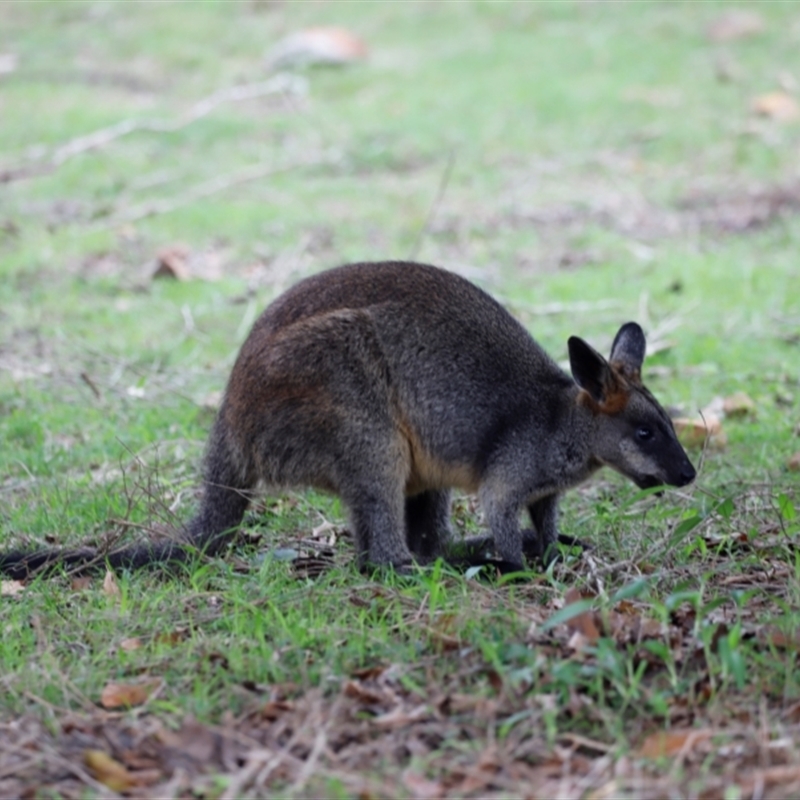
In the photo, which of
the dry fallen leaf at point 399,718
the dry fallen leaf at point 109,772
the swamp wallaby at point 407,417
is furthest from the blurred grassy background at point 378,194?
the dry fallen leaf at point 399,718

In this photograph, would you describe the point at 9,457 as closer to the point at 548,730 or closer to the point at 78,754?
the point at 78,754

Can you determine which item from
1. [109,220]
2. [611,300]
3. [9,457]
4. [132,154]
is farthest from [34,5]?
[9,457]

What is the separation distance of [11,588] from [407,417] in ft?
4.71

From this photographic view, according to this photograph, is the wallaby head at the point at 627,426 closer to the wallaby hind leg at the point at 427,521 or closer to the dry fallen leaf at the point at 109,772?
the wallaby hind leg at the point at 427,521

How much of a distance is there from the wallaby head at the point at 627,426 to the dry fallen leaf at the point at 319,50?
462 inches

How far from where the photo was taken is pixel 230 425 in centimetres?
473

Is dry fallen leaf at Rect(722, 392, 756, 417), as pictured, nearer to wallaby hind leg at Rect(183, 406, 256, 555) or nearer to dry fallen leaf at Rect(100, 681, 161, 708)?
wallaby hind leg at Rect(183, 406, 256, 555)

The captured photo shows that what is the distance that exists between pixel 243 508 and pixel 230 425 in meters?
0.31

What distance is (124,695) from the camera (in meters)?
3.48

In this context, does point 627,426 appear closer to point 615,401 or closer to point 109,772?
point 615,401

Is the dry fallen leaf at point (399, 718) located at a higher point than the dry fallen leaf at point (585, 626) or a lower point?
higher

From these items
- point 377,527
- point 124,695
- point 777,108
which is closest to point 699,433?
point 377,527

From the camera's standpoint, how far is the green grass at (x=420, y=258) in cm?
332

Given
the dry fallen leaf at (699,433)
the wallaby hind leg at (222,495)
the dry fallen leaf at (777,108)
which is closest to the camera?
Answer: the wallaby hind leg at (222,495)
